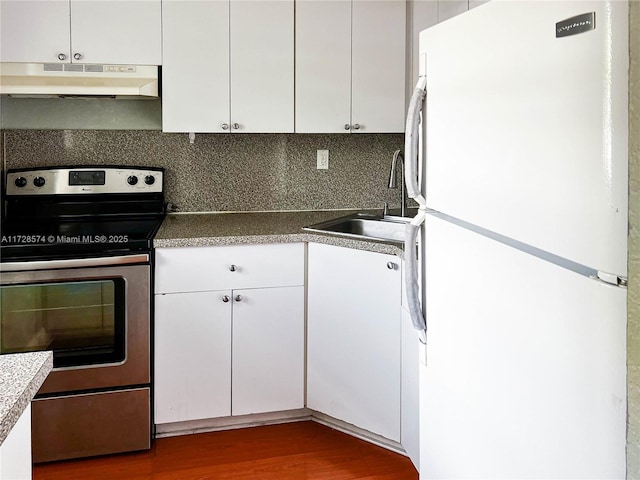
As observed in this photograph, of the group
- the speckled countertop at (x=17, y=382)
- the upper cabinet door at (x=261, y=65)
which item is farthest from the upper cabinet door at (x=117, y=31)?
the speckled countertop at (x=17, y=382)

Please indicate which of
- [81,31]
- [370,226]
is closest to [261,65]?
[81,31]

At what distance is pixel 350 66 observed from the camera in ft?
9.51

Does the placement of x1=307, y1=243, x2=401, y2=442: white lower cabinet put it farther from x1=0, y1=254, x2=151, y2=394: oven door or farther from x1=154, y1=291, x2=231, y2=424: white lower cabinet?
x1=0, y1=254, x2=151, y2=394: oven door

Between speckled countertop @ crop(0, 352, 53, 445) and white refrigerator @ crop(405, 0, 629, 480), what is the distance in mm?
788

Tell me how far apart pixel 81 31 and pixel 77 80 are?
0.70 feet

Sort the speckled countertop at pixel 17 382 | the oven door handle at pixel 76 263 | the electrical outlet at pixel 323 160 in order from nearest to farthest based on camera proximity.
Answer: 1. the speckled countertop at pixel 17 382
2. the oven door handle at pixel 76 263
3. the electrical outlet at pixel 323 160

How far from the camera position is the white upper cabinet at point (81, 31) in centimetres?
257

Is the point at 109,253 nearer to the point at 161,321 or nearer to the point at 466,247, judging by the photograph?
the point at 161,321

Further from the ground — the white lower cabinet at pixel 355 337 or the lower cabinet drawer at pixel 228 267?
the lower cabinet drawer at pixel 228 267

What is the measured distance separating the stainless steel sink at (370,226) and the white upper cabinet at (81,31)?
3.63 ft

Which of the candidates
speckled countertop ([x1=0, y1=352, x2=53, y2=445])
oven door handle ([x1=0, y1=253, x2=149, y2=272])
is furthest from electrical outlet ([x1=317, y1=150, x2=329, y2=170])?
speckled countertop ([x1=0, y1=352, x2=53, y2=445])

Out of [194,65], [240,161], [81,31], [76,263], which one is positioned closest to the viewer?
[76,263]

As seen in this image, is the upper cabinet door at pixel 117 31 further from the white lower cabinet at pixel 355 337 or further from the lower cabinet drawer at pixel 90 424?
the lower cabinet drawer at pixel 90 424

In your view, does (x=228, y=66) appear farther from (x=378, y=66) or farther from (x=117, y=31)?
(x=378, y=66)
